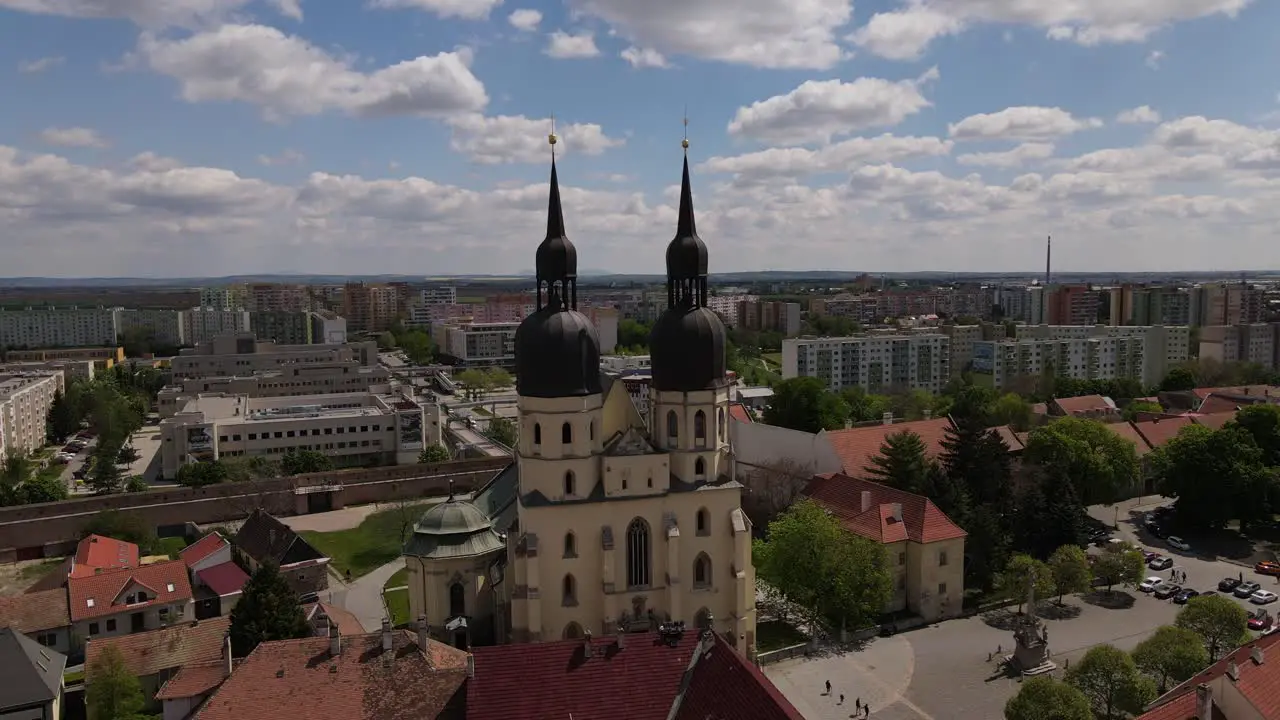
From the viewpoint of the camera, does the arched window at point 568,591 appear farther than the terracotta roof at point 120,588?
No

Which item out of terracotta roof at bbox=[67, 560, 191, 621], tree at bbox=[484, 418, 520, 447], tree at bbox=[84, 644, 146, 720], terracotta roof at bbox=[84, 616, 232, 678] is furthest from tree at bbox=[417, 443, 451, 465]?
tree at bbox=[84, 644, 146, 720]

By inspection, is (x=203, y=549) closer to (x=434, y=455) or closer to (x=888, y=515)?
(x=434, y=455)

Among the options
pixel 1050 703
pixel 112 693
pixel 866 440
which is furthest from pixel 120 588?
pixel 866 440

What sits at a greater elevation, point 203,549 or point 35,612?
→ point 203,549

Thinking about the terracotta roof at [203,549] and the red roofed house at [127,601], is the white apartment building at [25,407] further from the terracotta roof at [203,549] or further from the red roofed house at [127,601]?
the red roofed house at [127,601]

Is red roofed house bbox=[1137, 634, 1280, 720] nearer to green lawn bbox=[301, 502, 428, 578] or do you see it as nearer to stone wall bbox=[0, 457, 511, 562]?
green lawn bbox=[301, 502, 428, 578]

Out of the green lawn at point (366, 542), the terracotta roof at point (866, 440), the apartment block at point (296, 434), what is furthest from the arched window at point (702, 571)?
the apartment block at point (296, 434)
